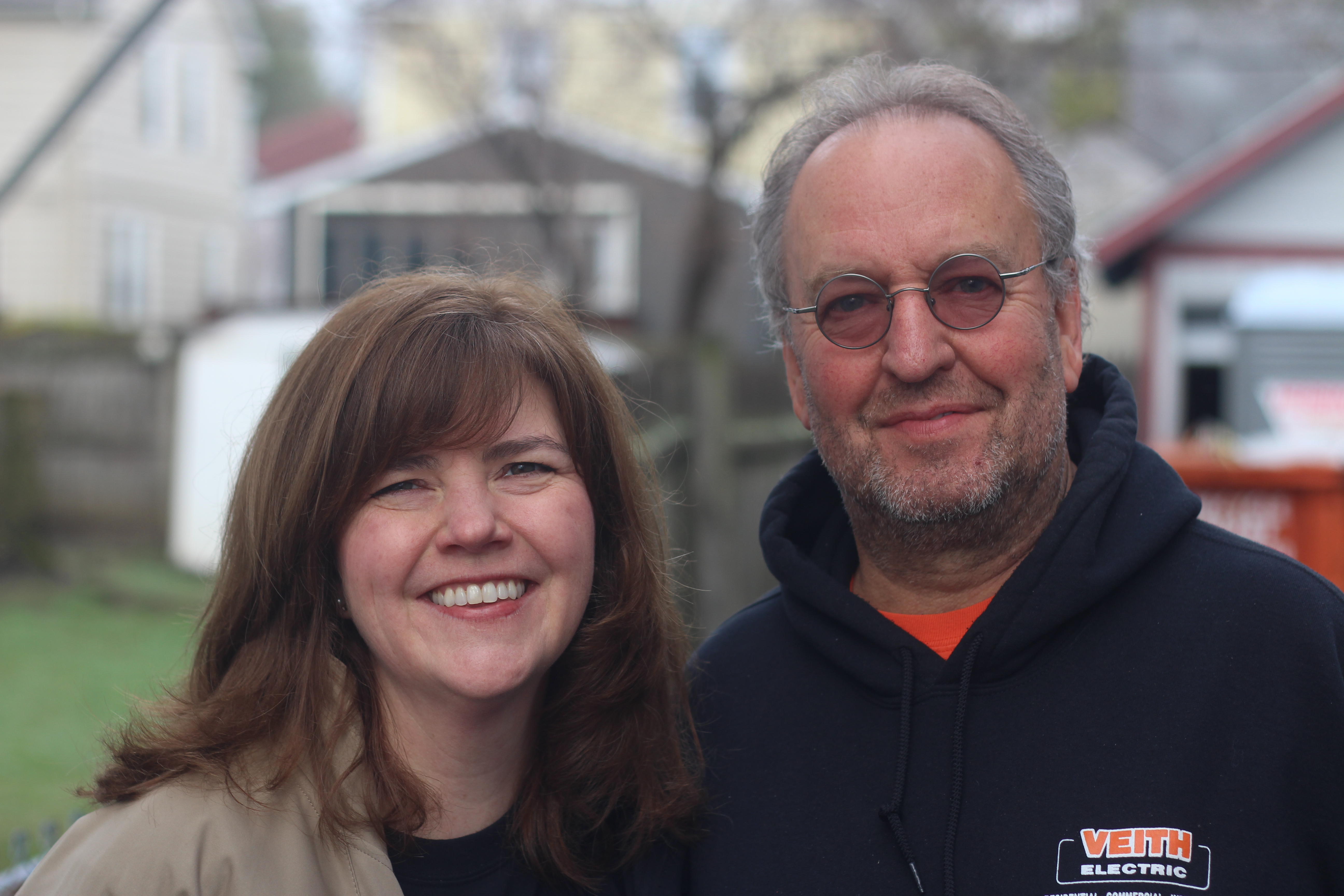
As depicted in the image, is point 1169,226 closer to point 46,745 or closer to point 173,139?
point 46,745

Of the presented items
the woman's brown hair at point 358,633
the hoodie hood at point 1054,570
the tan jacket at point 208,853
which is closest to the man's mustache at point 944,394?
the hoodie hood at point 1054,570

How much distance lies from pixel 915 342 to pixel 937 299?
10cm

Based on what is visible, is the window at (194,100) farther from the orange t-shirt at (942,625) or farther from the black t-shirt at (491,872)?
the orange t-shirt at (942,625)

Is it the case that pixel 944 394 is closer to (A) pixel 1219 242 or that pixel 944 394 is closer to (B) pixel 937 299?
(B) pixel 937 299

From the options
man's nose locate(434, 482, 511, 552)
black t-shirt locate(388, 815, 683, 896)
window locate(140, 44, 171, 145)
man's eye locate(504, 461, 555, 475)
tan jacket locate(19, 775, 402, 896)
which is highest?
window locate(140, 44, 171, 145)

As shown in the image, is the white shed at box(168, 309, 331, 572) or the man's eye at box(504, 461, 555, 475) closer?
the man's eye at box(504, 461, 555, 475)

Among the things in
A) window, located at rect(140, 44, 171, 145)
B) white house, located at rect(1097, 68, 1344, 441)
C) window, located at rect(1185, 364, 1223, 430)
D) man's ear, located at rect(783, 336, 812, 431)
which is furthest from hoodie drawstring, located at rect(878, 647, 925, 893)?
window, located at rect(140, 44, 171, 145)

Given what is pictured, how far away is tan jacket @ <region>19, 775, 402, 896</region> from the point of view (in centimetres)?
196

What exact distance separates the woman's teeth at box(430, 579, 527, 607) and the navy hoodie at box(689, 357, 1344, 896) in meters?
0.61

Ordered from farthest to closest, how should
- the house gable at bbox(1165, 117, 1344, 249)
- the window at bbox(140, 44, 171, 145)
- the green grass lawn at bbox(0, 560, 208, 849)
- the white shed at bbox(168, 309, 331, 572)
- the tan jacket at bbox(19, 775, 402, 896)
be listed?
the window at bbox(140, 44, 171, 145)
the house gable at bbox(1165, 117, 1344, 249)
the white shed at bbox(168, 309, 331, 572)
the green grass lawn at bbox(0, 560, 208, 849)
the tan jacket at bbox(19, 775, 402, 896)

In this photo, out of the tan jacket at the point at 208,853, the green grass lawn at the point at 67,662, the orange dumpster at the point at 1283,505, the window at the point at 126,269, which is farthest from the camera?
the window at the point at 126,269

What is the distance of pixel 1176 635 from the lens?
7.09 ft

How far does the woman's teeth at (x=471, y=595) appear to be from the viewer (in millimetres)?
2199

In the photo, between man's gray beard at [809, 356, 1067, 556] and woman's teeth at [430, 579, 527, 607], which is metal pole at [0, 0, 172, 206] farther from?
man's gray beard at [809, 356, 1067, 556]
